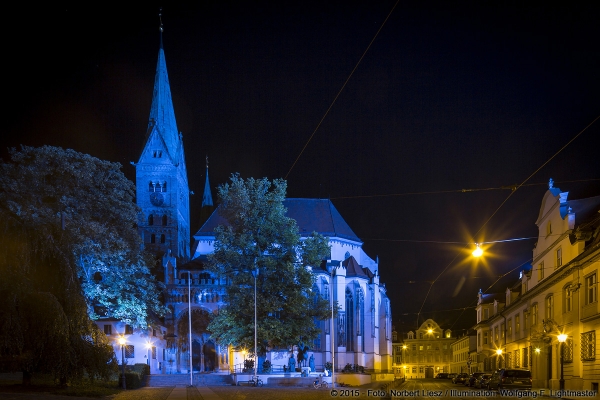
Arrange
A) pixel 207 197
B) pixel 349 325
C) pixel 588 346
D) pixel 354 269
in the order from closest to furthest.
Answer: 1. pixel 588 346
2. pixel 349 325
3. pixel 354 269
4. pixel 207 197

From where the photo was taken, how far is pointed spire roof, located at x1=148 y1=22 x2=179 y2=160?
7519cm

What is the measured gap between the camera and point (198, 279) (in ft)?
Result: 204

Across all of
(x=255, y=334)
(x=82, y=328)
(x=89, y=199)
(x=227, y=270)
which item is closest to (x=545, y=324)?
(x=255, y=334)

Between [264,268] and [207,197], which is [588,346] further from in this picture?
[207,197]

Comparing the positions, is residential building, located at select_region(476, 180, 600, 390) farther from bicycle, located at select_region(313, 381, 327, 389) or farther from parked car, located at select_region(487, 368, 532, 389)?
bicycle, located at select_region(313, 381, 327, 389)

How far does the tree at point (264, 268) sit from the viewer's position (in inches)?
1532

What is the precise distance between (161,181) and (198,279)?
16.7m

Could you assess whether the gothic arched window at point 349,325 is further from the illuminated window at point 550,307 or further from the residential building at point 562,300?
the illuminated window at point 550,307

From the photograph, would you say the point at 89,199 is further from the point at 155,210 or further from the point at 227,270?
the point at 155,210

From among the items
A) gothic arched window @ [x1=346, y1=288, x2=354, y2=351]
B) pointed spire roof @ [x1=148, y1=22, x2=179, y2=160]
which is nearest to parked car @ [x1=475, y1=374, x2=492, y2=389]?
gothic arched window @ [x1=346, y1=288, x2=354, y2=351]

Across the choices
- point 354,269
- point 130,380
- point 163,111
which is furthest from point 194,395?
point 163,111

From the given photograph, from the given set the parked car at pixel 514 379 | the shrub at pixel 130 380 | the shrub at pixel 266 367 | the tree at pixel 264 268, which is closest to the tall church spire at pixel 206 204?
the tree at pixel 264 268

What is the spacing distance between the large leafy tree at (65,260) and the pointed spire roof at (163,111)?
33.8 metres

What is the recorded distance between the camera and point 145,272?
40750 millimetres
